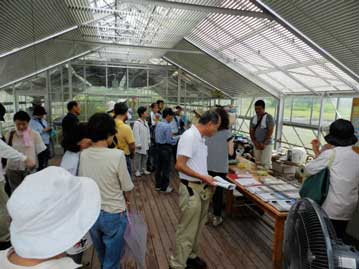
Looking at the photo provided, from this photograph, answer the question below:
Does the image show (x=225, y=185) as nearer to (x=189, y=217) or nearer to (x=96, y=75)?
(x=189, y=217)

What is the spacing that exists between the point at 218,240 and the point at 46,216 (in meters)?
2.29

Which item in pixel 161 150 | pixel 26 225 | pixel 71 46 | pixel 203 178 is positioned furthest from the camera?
pixel 71 46

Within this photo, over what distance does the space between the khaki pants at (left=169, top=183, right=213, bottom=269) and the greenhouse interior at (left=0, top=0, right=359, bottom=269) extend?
0.06ft

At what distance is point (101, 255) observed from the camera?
5.12ft

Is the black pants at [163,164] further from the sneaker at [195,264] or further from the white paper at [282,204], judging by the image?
the white paper at [282,204]

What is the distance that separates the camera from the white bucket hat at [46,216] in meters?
0.62

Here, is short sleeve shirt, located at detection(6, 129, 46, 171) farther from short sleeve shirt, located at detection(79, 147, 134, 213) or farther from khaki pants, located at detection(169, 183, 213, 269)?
khaki pants, located at detection(169, 183, 213, 269)

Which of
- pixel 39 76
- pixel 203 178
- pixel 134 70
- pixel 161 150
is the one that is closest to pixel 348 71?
pixel 161 150

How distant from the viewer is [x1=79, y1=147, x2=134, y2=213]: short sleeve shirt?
1.40 metres

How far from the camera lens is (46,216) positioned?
63 cm

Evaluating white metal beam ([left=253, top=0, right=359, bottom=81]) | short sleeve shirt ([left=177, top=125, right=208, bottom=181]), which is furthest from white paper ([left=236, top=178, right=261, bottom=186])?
white metal beam ([left=253, top=0, right=359, bottom=81])

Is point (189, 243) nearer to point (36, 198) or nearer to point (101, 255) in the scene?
point (101, 255)

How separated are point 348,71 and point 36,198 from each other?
5464 mm

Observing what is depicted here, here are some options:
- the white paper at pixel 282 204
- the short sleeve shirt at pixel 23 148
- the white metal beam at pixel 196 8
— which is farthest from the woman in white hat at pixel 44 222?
the white metal beam at pixel 196 8
